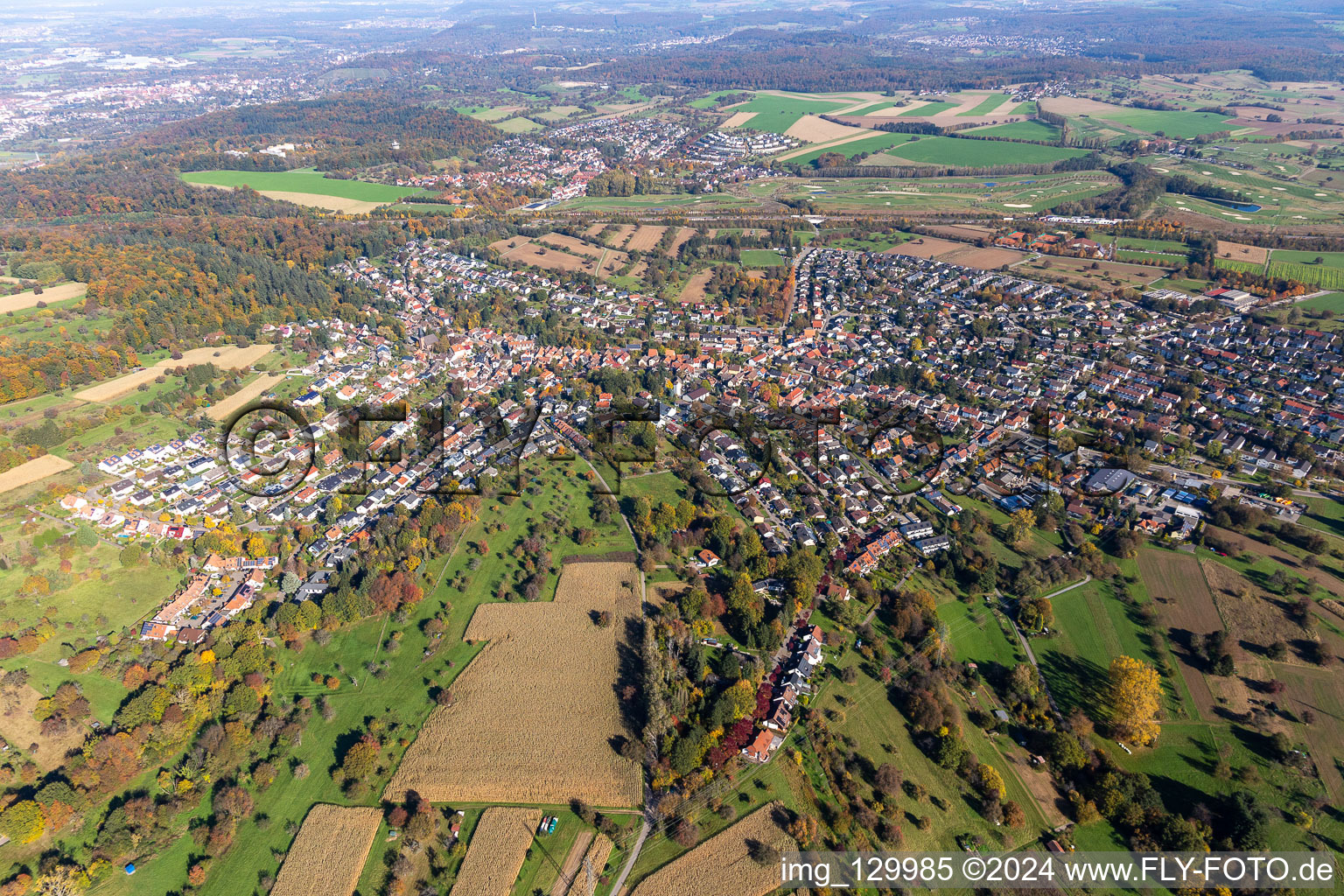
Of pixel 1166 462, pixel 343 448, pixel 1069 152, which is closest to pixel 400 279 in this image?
pixel 343 448

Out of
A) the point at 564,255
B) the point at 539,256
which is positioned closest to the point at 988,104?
the point at 564,255

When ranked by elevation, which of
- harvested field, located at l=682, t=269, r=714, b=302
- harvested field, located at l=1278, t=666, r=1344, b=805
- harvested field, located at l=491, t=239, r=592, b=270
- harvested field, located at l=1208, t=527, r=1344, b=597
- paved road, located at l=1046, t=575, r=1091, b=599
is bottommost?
harvested field, located at l=1278, t=666, r=1344, b=805

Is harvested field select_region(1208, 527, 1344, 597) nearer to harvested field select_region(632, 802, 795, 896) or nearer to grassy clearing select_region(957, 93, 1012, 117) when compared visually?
harvested field select_region(632, 802, 795, 896)

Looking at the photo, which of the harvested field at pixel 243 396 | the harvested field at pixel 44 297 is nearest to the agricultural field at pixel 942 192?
the harvested field at pixel 243 396

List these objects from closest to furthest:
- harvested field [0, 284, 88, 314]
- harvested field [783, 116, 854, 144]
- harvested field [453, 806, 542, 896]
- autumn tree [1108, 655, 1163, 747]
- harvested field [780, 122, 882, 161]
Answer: harvested field [453, 806, 542, 896] < autumn tree [1108, 655, 1163, 747] < harvested field [0, 284, 88, 314] < harvested field [780, 122, 882, 161] < harvested field [783, 116, 854, 144]

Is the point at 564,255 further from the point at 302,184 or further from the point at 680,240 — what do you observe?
the point at 302,184

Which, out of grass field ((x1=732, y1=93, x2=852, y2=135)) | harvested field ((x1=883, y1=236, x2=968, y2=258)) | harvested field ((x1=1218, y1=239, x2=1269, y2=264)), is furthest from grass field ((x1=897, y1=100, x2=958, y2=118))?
harvested field ((x1=1218, y1=239, x2=1269, y2=264))

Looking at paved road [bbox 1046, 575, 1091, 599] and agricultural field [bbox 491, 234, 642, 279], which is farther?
agricultural field [bbox 491, 234, 642, 279]

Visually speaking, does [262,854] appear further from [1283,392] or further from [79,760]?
[1283,392]
